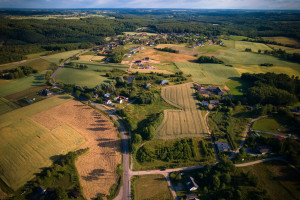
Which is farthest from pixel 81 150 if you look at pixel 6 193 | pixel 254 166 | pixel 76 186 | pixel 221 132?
pixel 254 166

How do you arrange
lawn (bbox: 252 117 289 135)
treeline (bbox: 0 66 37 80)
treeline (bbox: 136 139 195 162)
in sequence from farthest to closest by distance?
treeline (bbox: 0 66 37 80) < lawn (bbox: 252 117 289 135) < treeline (bbox: 136 139 195 162)

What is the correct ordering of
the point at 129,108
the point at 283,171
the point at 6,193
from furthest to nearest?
the point at 129,108 < the point at 283,171 < the point at 6,193

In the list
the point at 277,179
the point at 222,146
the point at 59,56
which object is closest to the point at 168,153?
the point at 222,146

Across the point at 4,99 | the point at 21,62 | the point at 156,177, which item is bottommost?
the point at 156,177

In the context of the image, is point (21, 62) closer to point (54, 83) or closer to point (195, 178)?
point (54, 83)

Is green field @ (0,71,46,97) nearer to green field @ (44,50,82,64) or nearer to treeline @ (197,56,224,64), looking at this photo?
green field @ (44,50,82,64)

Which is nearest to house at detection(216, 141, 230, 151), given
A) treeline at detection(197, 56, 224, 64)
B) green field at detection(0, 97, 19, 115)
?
green field at detection(0, 97, 19, 115)
